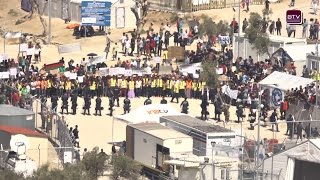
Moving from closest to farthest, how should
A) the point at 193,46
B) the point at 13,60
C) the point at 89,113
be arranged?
the point at 89,113 < the point at 13,60 < the point at 193,46

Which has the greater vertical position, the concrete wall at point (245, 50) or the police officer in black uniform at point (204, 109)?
the concrete wall at point (245, 50)

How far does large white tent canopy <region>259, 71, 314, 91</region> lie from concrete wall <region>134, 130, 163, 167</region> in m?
11.0

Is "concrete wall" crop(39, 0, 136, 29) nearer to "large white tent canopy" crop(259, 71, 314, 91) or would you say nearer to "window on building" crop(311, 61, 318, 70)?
"window on building" crop(311, 61, 318, 70)

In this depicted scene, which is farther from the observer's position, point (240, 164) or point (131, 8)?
point (131, 8)

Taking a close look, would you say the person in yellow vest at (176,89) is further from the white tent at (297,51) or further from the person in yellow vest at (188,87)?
the white tent at (297,51)

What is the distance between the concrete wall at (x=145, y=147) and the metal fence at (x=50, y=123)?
2.14 metres

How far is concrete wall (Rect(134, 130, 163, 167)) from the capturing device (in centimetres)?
3885

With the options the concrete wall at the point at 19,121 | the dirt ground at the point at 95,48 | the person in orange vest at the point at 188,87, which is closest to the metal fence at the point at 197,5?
the dirt ground at the point at 95,48

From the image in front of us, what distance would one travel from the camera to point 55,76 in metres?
52.2

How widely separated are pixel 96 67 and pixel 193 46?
839 cm

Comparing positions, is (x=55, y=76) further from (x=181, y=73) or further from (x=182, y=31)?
(x=182, y=31)

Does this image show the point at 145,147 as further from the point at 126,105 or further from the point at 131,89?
the point at 131,89

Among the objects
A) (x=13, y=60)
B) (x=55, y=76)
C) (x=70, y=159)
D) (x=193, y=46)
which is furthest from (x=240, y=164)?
(x=193, y=46)

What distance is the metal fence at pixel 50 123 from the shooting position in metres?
37.0
